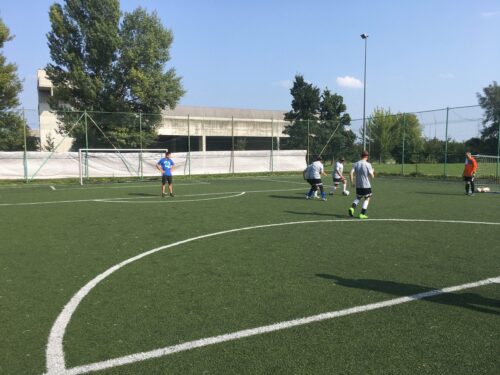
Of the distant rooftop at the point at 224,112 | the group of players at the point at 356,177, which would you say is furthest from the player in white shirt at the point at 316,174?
the distant rooftop at the point at 224,112

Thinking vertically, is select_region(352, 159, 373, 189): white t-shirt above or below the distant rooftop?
below

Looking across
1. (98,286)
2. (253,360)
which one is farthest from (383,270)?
(98,286)

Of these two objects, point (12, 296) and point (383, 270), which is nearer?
point (12, 296)

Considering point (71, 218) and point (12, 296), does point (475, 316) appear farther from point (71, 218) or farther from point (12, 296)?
point (71, 218)

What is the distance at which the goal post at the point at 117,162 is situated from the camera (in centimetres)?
2470

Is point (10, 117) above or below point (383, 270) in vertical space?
above

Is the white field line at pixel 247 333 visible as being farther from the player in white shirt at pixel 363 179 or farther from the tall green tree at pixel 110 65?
the tall green tree at pixel 110 65

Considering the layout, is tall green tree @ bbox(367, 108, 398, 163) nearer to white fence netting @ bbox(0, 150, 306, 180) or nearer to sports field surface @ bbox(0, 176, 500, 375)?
white fence netting @ bbox(0, 150, 306, 180)

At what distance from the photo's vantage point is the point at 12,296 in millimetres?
4781

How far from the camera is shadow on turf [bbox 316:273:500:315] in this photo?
4.45m

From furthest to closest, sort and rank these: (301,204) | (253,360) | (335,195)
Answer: (335,195) → (301,204) → (253,360)

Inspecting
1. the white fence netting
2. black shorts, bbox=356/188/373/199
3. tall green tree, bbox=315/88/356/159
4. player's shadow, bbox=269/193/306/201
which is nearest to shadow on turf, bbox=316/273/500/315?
black shorts, bbox=356/188/373/199

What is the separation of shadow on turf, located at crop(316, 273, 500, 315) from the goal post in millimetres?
21641

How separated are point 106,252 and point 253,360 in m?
4.37
